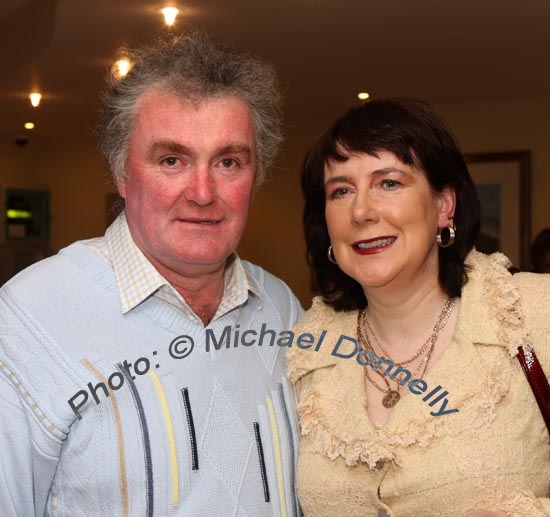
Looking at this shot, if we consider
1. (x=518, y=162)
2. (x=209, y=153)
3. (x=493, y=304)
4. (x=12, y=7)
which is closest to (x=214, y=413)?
(x=209, y=153)

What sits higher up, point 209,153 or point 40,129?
point 40,129

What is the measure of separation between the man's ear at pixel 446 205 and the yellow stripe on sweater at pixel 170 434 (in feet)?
2.57

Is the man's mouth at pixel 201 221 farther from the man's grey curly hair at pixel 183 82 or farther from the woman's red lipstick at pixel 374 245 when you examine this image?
the woman's red lipstick at pixel 374 245

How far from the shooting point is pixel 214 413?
1.75 metres

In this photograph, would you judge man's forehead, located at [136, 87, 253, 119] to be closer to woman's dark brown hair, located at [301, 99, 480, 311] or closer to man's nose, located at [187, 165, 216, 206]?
man's nose, located at [187, 165, 216, 206]

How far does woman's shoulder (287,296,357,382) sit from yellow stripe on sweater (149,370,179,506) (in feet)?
1.30

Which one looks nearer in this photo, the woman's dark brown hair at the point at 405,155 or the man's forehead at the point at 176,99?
the man's forehead at the point at 176,99

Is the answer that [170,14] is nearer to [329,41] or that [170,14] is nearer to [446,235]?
[329,41]

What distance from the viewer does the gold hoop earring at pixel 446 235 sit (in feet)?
6.40

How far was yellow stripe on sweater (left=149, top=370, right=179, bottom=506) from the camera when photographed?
5.40 feet

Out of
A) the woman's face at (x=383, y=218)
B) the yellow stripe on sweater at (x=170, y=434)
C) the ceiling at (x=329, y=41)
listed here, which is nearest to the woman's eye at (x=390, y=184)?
the woman's face at (x=383, y=218)

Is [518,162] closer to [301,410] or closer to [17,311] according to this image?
[301,410]

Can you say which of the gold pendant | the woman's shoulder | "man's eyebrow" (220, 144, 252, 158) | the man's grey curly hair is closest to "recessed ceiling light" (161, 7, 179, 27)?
the man's grey curly hair

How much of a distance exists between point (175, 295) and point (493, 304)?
73 centimetres
